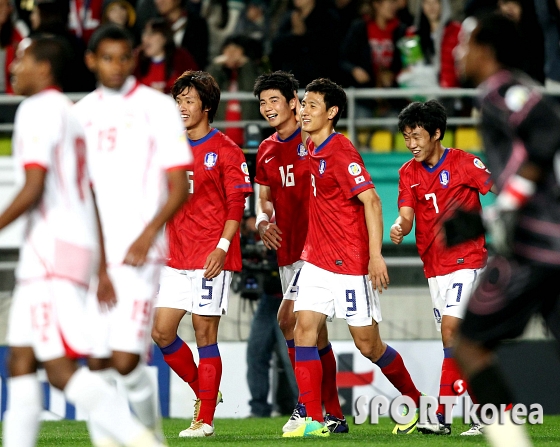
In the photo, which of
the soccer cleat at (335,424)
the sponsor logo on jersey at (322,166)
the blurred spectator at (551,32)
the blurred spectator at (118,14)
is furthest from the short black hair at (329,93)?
the blurred spectator at (551,32)

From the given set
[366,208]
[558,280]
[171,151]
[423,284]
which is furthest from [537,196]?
[423,284]

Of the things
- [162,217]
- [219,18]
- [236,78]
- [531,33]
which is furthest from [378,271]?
[219,18]

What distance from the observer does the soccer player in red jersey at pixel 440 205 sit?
25.0 feet

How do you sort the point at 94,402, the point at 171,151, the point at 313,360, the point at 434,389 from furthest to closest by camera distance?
the point at 434,389, the point at 313,360, the point at 171,151, the point at 94,402

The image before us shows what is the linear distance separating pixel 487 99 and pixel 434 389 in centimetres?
566

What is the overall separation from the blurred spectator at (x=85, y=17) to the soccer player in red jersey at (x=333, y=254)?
17.8 ft

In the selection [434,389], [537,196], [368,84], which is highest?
[368,84]

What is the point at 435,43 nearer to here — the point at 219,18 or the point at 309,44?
the point at 309,44

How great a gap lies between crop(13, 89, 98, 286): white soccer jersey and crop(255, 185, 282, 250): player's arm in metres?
3.33

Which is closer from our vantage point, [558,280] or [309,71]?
[558,280]

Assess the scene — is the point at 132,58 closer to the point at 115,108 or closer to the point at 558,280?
the point at 115,108

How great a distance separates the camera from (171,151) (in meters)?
5.19

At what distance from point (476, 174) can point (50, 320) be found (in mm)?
3959

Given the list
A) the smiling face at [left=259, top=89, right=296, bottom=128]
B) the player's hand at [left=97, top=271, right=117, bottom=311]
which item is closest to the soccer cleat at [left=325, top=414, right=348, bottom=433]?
the smiling face at [left=259, top=89, right=296, bottom=128]
